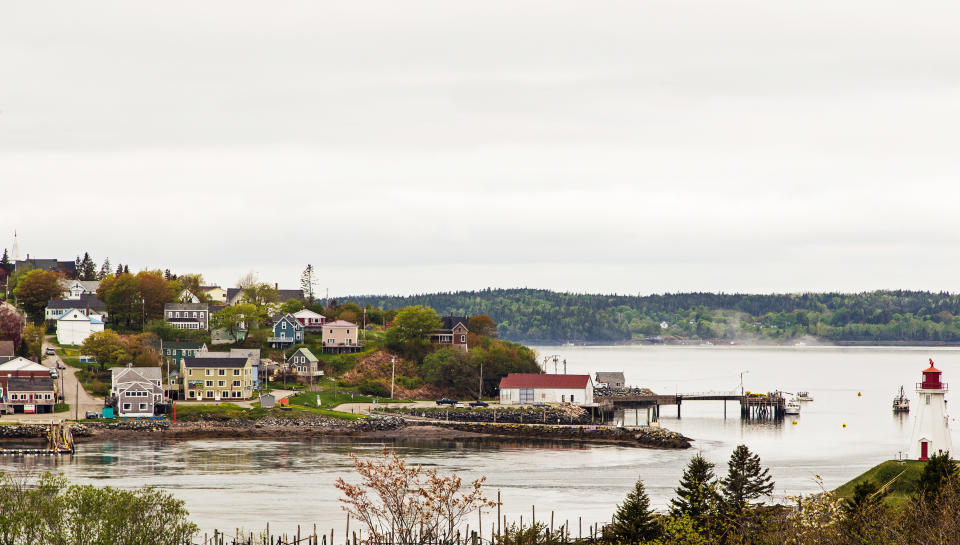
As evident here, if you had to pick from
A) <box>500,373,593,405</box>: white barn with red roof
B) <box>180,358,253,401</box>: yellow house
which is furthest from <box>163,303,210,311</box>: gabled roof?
<box>500,373,593,405</box>: white barn with red roof

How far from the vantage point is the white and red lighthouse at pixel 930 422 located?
163 ft

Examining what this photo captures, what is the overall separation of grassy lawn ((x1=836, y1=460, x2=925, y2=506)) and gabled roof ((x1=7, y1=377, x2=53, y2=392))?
61.7m

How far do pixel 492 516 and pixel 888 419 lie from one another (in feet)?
222

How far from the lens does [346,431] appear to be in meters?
84.7

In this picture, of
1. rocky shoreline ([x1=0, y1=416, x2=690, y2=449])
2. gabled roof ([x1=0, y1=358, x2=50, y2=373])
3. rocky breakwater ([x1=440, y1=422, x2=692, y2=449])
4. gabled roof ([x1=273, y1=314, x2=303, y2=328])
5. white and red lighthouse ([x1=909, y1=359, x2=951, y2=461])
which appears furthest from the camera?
gabled roof ([x1=273, y1=314, x2=303, y2=328])

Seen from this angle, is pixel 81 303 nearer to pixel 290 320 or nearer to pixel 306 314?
pixel 290 320

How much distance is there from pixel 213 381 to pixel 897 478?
62.8 meters

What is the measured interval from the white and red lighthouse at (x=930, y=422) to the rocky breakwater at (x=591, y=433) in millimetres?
28956

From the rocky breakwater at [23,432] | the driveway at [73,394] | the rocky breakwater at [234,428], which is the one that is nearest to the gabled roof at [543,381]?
the rocky breakwater at [234,428]

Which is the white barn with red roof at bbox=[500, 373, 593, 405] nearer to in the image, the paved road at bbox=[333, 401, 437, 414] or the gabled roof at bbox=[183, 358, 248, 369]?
the paved road at bbox=[333, 401, 437, 414]

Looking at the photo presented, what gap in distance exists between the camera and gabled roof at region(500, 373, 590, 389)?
332ft

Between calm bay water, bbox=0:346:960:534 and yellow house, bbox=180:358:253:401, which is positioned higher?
yellow house, bbox=180:358:253:401

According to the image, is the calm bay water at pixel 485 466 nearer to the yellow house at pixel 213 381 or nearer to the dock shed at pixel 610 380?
the yellow house at pixel 213 381

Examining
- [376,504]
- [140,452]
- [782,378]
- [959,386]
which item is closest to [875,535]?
[376,504]
